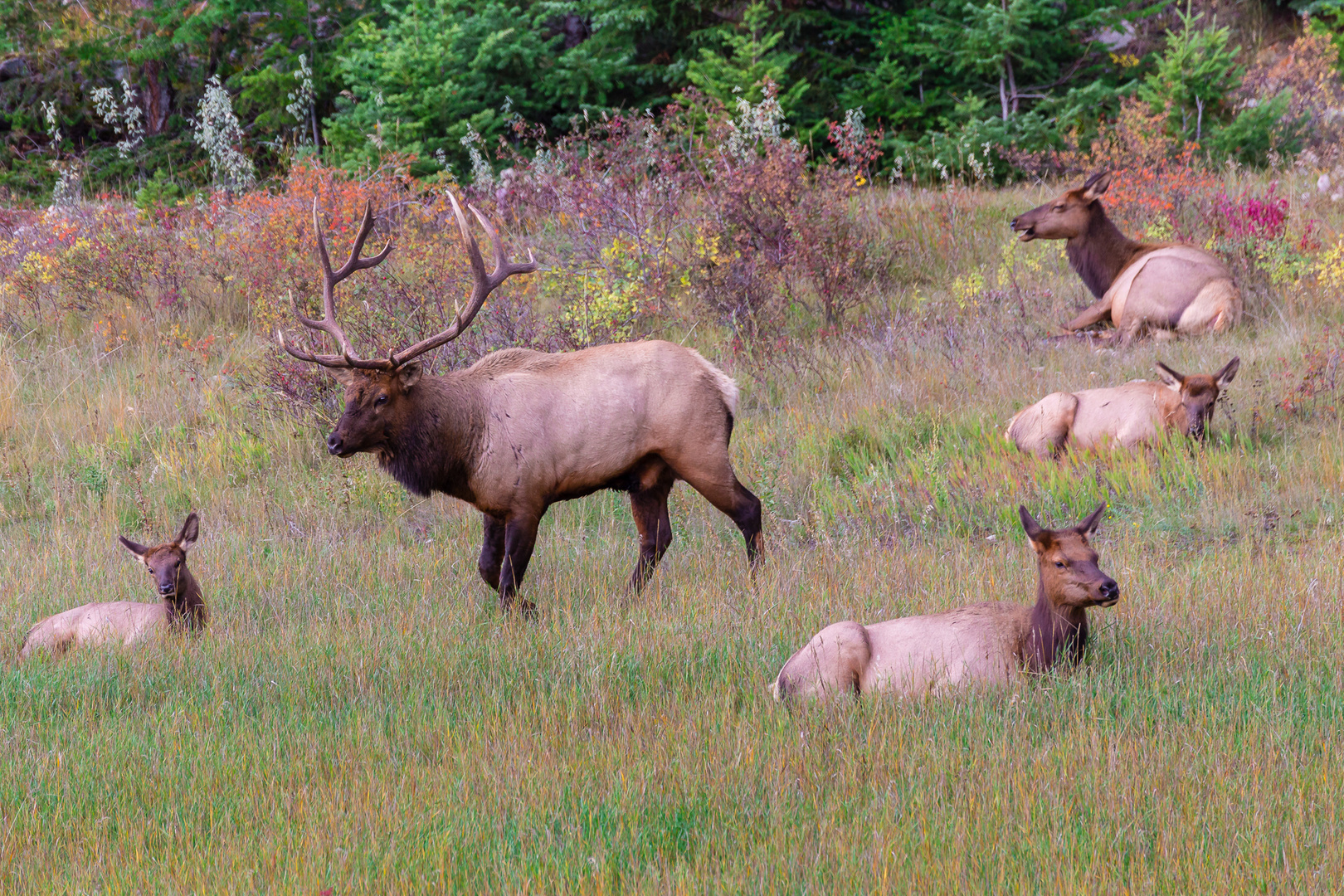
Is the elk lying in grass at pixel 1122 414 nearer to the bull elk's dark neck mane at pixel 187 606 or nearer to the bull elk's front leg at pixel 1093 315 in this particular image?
the bull elk's front leg at pixel 1093 315

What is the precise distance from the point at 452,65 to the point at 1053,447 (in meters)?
11.7

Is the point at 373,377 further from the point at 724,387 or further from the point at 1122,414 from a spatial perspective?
the point at 1122,414

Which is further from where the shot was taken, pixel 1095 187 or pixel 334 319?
pixel 1095 187

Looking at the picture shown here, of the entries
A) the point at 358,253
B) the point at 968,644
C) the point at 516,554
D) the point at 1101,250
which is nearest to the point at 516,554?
the point at 516,554

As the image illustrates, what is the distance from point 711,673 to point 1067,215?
809 cm

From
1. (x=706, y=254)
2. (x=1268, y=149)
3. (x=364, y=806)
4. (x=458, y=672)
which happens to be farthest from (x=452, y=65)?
(x=364, y=806)

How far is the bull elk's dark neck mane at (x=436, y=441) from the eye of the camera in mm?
7199

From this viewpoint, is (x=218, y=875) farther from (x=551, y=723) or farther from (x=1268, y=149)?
(x=1268, y=149)

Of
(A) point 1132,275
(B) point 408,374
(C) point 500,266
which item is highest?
(C) point 500,266

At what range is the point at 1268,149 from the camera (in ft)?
55.9

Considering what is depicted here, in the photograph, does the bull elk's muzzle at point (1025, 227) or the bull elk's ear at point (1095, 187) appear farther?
the bull elk's muzzle at point (1025, 227)

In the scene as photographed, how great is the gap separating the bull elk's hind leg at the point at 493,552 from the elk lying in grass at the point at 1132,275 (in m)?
6.69

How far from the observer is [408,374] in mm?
7328

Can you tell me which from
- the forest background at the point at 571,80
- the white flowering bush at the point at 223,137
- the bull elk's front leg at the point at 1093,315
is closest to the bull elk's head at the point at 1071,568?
the bull elk's front leg at the point at 1093,315
